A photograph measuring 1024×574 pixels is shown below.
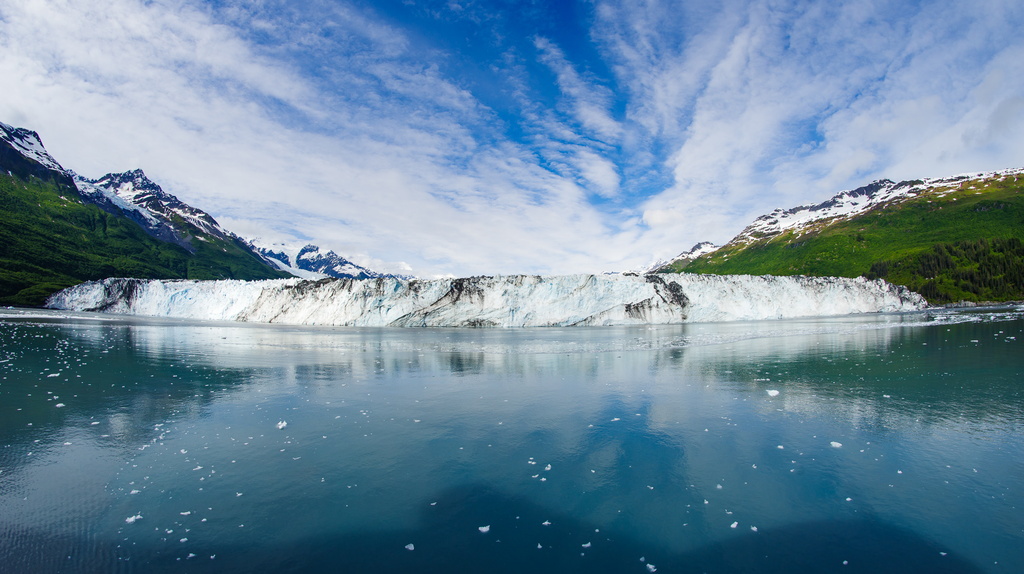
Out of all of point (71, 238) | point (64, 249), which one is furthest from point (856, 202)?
point (71, 238)

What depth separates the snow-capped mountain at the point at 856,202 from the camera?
14162 cm

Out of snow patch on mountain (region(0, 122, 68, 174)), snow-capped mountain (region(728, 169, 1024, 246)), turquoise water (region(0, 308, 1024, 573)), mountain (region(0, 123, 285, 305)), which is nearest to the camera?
turquoise water (region(0, 308, 1024, 573))

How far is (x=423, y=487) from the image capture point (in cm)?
639

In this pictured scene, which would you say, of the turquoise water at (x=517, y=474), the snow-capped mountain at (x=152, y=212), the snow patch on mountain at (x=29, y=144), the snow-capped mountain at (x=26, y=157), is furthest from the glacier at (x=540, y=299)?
the snow patch on mountain at (x=29, y=144)

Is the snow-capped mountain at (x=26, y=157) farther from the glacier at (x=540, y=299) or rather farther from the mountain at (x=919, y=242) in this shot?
the mountain at (x=919, y=242)

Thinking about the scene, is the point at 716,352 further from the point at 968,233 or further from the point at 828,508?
the point at 968,233

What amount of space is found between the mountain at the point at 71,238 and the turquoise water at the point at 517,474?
311 feet

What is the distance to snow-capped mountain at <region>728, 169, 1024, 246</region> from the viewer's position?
141625 millimetres

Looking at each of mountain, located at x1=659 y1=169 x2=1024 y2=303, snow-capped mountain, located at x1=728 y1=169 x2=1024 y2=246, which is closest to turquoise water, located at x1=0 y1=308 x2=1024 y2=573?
mountain, located at x1=659 y1=169 x2=1024 y2=303

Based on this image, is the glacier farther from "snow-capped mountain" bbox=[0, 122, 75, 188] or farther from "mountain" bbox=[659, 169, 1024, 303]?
"snow-capped mountain" bbox=[0, 122, 75, 188]

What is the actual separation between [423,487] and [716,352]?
61.9ft

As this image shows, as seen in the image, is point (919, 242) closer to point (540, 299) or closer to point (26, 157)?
point (540, 299)

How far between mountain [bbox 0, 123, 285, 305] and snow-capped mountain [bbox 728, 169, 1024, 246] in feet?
660

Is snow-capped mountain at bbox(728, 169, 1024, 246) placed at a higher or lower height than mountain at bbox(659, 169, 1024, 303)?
higher
